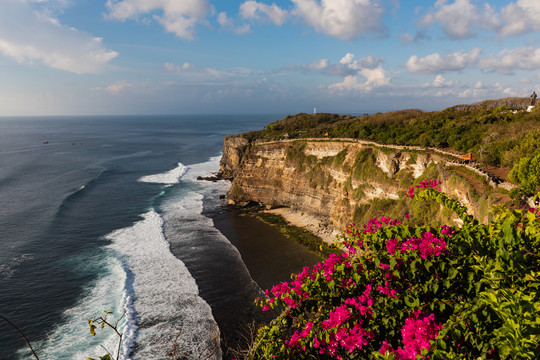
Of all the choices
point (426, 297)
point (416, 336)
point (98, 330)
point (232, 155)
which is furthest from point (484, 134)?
point (232, 155)

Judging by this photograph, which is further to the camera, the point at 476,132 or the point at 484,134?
the point at 476,132

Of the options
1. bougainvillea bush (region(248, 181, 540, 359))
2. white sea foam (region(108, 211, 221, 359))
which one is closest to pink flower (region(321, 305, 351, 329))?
bougainvillea bush (region(248, 181, 540, 359))

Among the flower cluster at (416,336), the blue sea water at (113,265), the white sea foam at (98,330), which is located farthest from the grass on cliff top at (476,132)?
the white sea foam at (98,330)

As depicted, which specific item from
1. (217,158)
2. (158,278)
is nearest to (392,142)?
(158,278)

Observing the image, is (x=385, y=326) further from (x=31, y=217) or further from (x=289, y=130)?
(x=289, y=130)

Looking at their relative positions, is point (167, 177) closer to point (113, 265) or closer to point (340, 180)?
point (113, 265)
